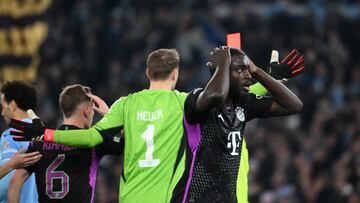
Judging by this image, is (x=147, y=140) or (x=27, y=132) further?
(x=27, y=132)

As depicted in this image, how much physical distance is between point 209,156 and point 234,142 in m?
0.22

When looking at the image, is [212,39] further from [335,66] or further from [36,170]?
[36,170]

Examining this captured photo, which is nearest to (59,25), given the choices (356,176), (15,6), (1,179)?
(15,6)

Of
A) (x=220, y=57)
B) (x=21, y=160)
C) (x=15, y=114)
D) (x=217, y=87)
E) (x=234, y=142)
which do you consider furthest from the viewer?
(x=15, y=114)

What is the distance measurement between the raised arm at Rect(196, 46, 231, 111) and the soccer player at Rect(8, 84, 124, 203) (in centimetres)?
106

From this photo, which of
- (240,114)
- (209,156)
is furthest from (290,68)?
(209,156)

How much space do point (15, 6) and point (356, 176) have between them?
503cm

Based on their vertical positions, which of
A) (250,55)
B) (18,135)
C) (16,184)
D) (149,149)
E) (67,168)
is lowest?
(16,184)

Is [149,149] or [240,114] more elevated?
[240,114]

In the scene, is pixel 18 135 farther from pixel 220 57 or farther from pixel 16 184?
pixel 220 57

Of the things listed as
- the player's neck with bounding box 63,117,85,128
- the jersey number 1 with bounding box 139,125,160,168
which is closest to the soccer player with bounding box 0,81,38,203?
the player's neck with bounding box 63,117,85,128

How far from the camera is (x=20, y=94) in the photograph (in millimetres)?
7828

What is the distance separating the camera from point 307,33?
61.1 feet

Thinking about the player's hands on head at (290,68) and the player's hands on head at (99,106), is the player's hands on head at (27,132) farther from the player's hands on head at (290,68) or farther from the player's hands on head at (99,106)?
the player's hands on head at (290,68)
